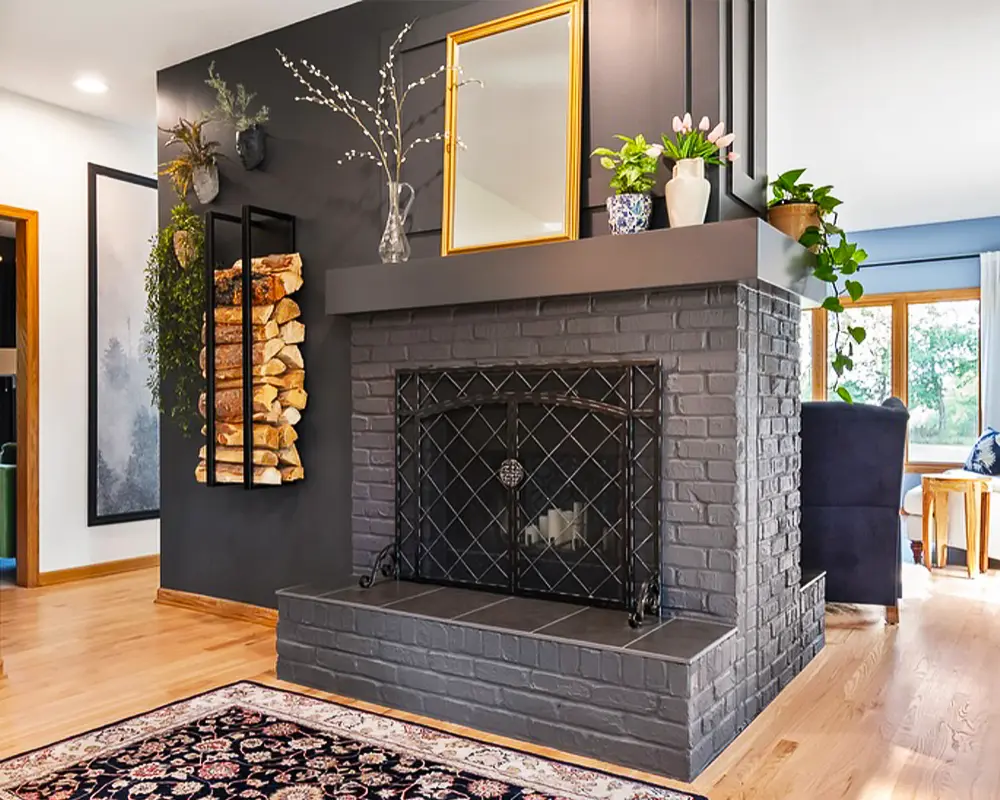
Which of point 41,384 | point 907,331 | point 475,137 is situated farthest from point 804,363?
point 41,384

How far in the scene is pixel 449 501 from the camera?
3.19m

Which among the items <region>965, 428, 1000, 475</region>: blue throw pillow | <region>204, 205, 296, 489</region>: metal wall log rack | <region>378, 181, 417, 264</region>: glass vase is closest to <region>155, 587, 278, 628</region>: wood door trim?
<region>204, 205, 296, 489</region>: metal wall log rack

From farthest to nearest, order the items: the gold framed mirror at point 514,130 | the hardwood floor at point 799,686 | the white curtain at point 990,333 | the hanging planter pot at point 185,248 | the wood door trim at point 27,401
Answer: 1. the white curtain at point 990,333
2. the wood door trim at point 27,401
3. the hanging planter pot at point 185,248
4. the gold framed mirror at point 514,130
5. the hardwood floor at point 799,686

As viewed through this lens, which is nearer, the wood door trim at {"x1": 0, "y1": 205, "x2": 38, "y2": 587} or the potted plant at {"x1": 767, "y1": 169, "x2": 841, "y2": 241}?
the potted plant at {"x1": 767, "y1": 169, "x2": 841, "y2": 241}

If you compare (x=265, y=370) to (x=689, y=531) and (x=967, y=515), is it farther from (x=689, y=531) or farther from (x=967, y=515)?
(x=967, y=515)

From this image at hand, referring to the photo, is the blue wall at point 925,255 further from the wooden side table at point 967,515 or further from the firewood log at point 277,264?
the firewood log at point 277,264

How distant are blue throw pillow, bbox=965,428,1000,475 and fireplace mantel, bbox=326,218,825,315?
11.5 feet

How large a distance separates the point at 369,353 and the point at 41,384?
7.79 ft

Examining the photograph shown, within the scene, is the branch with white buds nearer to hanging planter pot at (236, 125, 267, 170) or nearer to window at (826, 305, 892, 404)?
hanging planter pot at (236, 125, 267, 170)

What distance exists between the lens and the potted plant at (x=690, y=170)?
2.62 meters

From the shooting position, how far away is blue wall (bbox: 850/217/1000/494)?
6926 millimetres

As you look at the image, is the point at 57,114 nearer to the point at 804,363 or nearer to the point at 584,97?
the point at 584,97

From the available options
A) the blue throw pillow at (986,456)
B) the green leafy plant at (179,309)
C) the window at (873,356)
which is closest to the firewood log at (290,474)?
the green leafy plant at (179,309)

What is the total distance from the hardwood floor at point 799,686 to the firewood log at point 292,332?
118 cm
